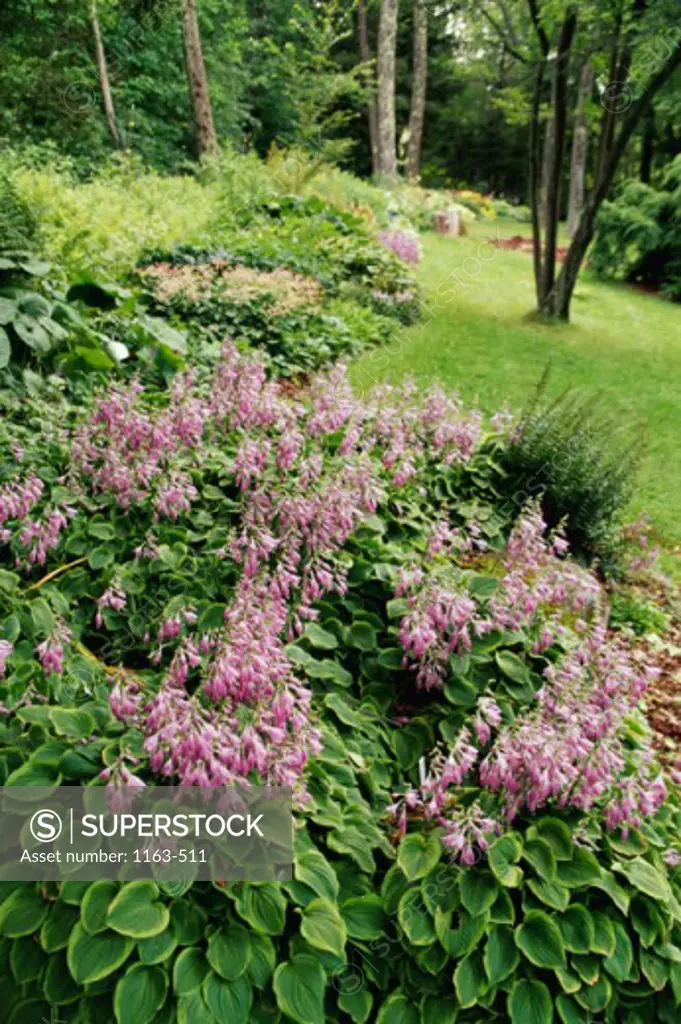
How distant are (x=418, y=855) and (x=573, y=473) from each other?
2.89m

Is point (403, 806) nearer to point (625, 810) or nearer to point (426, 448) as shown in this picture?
point (625, 810)

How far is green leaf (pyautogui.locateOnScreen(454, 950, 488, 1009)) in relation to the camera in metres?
2.13

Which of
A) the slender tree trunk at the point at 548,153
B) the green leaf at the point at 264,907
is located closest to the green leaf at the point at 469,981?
the green leaf at the point at 264,907

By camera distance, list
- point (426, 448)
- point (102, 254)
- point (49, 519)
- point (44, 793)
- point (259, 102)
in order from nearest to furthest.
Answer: point (44, 793) < point (49, 519) < point (426, 448) < point (102, 254) < point (259, 102)

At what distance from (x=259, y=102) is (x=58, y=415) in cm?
2725

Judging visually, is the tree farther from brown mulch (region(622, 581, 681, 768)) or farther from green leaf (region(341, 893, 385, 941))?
green leaf (region(341, 893, 385, 941))

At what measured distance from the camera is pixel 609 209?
16188mm

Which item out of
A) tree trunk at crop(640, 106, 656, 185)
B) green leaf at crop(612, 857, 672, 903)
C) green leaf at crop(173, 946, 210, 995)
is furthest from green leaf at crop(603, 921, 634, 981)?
tree trunk at crop(640, 106, 656, 185)

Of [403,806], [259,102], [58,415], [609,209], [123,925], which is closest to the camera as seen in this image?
[123,925]

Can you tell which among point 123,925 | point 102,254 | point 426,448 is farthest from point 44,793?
point 102,254

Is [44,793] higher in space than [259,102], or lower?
lower

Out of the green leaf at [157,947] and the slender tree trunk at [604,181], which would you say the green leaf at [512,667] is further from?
the slender tree trunk at [604,181]

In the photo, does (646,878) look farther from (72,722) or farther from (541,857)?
(72,722)

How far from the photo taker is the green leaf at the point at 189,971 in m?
1.93
